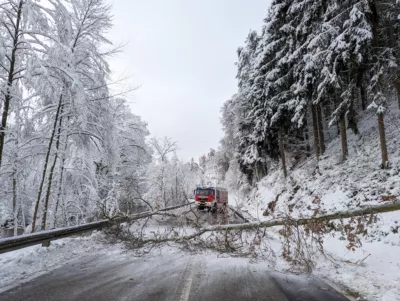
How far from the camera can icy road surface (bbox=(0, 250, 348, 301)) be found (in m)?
4.02

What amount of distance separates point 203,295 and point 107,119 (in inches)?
328

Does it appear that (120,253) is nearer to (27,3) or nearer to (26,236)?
(26,236)

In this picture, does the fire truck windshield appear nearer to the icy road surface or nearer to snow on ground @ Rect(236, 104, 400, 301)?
snow on ground @ Rect(236, 104, 400, 301)

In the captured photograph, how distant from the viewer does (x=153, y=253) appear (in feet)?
24.7

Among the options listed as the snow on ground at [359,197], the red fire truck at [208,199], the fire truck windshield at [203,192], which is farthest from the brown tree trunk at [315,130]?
the fire truck windshield at [203,192]

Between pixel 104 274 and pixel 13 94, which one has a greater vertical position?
pixel 13 94

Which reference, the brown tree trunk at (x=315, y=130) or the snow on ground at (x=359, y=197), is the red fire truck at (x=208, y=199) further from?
the brown tree trunk at (x=315, y=130)

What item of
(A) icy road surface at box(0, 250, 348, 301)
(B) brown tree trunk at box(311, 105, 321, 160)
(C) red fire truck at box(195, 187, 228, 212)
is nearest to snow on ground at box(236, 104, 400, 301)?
(B) brown tree trunk at box(311, 105, 321, 160)

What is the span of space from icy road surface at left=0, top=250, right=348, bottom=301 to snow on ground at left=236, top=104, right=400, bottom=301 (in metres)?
0.89

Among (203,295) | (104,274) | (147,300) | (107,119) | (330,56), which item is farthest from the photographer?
(330,56)

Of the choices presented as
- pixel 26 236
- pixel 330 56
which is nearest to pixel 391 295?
pixel 26 236

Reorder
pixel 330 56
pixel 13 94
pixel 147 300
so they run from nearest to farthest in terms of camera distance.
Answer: pixel 147 300
pixel 13 94
pixel 330 56

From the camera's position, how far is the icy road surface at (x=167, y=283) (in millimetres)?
4016

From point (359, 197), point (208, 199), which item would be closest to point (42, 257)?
point (359, 197)
